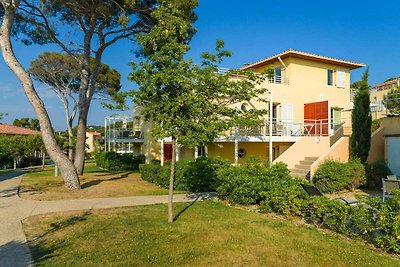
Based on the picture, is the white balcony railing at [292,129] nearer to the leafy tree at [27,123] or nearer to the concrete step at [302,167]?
the concrete step at [302,167]

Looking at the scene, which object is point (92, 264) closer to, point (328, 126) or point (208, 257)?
point (208, 257)

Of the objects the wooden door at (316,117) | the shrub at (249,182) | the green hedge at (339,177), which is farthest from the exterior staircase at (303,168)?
the shrub at (249,182)

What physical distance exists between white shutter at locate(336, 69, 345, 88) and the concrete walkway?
16482 millimetres

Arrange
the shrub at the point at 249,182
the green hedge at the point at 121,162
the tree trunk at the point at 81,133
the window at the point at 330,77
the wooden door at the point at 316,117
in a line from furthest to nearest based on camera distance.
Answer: the green hedge at the point at 121,162
the window at the point at 330,77
the wooden door at the point at 316,117
the tree trunk at the point at 81,133
the shrub at the point at 249,182

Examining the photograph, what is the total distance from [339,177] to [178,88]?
27.5 ft

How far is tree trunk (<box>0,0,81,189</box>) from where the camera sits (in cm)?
1206

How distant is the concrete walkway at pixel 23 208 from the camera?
17.8 ft

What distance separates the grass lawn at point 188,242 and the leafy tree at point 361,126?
829 centimetres

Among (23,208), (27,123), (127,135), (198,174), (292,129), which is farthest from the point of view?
(27,123)

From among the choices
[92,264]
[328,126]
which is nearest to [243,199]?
[92,264]

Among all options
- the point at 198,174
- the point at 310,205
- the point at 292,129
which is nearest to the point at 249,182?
the point at 310,205

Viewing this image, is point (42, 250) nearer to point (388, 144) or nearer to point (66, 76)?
point (388, 144)

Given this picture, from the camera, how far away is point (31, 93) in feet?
40.6

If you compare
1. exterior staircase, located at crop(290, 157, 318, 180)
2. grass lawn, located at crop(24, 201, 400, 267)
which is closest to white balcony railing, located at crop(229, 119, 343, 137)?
exterior staircase, located at crop(290, 157, 318, 180)
